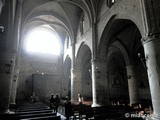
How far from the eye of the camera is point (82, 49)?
773 inches

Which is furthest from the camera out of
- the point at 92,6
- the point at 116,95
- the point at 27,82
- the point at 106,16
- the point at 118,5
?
the point at 116,95

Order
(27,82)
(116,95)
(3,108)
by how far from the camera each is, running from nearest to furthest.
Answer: (3,108)
(27,82)
(116,95)

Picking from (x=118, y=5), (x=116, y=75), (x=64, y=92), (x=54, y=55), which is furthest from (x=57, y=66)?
(x=118, y=5)

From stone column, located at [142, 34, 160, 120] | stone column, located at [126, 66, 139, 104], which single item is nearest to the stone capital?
stone column, located at [142, 34, 160, 120]

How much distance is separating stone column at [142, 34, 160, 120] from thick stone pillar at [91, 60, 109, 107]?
6329 mm

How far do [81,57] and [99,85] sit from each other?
7.73 m

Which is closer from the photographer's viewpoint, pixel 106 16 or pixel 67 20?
pixel 106 16

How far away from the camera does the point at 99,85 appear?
43.4 feet

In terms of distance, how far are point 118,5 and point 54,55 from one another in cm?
1715

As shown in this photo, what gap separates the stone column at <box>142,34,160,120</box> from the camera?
22.4ft

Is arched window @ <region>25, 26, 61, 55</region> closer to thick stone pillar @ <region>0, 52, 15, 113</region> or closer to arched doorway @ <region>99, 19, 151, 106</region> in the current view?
arched doorway @ <region>99, 19, 151, 106</region>

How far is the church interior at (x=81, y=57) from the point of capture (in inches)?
301

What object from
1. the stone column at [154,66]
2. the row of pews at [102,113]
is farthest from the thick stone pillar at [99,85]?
the stone column at [154,66]

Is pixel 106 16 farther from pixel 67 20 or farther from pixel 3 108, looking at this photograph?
pixel 3 108
